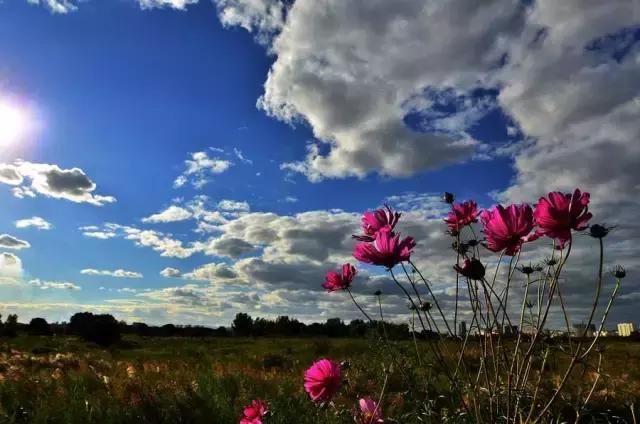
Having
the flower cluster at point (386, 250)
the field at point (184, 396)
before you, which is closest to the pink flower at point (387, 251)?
the flower cluster at point (386, 250)

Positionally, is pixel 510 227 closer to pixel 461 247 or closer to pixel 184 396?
pixel 461 247

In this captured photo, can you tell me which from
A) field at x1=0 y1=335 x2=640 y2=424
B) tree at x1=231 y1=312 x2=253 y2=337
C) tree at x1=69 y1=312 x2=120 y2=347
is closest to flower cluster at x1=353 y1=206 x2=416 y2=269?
field at x1=0 y1=335 x2=640 y2=424

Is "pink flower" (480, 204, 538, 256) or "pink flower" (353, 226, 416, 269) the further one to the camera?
"pink flower" (353, 226, 416, 269)

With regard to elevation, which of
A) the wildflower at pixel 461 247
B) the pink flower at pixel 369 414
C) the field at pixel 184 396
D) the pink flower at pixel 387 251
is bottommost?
the field at pixel 184 396

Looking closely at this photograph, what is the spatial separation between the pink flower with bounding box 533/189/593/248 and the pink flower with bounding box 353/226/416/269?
51 centimetres

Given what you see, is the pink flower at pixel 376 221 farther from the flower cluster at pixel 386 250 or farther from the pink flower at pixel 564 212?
the pink flower at pixel 564 212

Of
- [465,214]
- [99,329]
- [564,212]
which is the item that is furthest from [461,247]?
[99,329]

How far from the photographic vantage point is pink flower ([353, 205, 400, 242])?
8.16ft

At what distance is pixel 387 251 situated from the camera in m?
2.16

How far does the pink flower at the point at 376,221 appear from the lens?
2486 millimetres

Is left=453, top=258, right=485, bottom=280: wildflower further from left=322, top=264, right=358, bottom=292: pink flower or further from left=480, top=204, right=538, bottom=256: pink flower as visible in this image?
left=322, top=264, right=358, bottom=292: pink flower

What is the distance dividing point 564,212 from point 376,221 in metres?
0.87

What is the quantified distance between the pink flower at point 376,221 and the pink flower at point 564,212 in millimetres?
740

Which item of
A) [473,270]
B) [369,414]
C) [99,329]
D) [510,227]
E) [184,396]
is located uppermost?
[99,329]
